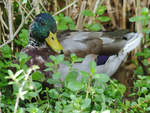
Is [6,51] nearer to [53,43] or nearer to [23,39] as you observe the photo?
[23,39]

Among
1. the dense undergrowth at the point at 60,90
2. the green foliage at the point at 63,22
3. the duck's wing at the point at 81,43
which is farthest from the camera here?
the green foliage at the point at 63,22

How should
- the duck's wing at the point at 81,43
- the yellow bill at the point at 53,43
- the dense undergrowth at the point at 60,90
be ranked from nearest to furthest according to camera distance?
1. the dense undergrowth at the point at 60,90
2. the yellow bill at the point at 53,43
3. the duck's wing at the point at 81,43

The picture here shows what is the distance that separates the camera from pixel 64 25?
3910mm

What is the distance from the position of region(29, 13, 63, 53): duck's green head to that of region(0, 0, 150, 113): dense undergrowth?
0.88 ft

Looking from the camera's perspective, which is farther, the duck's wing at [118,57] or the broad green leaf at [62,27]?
the broad green leaf at [62,27]

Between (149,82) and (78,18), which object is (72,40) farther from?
(149,82)

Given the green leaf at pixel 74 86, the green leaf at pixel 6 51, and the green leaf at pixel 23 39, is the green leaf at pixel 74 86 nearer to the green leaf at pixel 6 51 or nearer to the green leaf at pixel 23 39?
the green leaf at pixel 6 51

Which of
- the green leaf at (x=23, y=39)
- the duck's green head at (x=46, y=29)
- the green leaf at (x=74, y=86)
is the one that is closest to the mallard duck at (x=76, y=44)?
the duck's green head at (x=46, y=29)

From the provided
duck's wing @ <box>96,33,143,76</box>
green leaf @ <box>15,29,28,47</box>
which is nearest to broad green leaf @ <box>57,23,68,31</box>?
green leaf @ <box>15,29,28,47</box>

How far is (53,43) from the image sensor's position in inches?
134

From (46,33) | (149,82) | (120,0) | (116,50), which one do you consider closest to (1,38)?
(46,33)

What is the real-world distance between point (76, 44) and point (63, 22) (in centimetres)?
41

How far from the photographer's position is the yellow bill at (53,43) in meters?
3.37

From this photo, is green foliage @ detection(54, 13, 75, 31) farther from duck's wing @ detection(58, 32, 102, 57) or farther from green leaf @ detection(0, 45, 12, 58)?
green leaf @ detection(0, 45, 12, 58)
